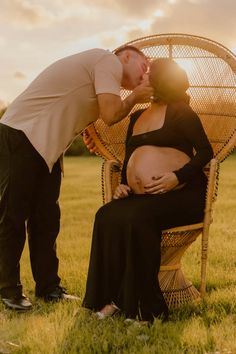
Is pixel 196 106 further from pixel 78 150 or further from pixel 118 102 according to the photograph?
pixel 78 150

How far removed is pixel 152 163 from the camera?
393cm

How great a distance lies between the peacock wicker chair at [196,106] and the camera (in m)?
4.25

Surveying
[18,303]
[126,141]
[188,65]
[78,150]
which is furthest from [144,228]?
[78,150]

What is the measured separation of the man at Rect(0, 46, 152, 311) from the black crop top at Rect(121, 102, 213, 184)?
22cm

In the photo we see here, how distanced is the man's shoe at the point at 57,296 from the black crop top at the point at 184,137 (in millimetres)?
1134

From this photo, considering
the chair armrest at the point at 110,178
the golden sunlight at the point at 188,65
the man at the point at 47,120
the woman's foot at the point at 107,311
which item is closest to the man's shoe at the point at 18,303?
the man at the point at 47,120

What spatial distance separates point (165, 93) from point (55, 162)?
2.78 feet

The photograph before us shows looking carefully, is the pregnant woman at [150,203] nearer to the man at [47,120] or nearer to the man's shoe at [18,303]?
the man at [47,120]

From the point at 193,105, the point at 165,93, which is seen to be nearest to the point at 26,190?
the point at 165,93

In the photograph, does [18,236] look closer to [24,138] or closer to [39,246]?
[39,246]

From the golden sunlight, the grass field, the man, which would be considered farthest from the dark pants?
the golden sunlight

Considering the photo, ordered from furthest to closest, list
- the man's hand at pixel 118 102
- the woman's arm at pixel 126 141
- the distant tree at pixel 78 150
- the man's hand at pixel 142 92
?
the distant tree at pixel 78 150 → the woman's arm at pixel 126 141 → the man's hand at pixel 142 92 → the man's hand at pixel 118 102

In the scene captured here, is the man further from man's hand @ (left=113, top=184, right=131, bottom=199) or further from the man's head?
man's hand @ (left=113, top=184, right=131, bottom=199)

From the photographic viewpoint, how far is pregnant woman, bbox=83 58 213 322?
12.1 ft
